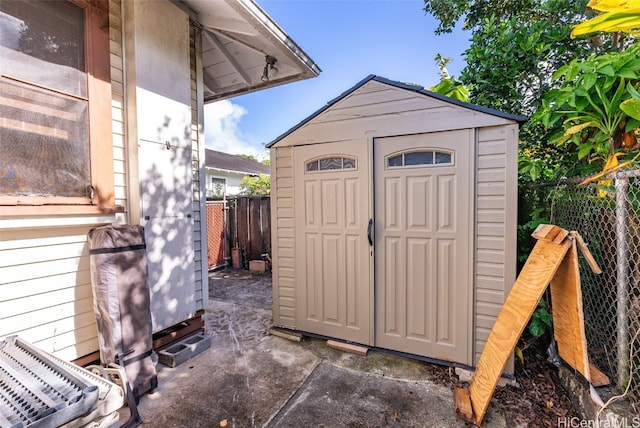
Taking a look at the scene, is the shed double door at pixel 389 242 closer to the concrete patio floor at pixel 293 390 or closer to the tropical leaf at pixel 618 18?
the concrete patio floor at pixel 293 390

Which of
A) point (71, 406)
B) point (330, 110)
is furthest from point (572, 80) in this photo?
point (71, 406)

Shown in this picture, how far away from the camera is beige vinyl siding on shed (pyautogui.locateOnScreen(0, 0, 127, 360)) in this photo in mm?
1886

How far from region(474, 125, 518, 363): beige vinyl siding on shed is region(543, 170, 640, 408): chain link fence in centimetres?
49

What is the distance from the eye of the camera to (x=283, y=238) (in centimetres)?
332

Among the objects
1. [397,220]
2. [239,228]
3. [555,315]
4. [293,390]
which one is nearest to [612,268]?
[555,315]

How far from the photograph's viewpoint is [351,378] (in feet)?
8.11

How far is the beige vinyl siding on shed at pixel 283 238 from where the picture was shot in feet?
10.6

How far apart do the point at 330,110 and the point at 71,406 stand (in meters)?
2.81

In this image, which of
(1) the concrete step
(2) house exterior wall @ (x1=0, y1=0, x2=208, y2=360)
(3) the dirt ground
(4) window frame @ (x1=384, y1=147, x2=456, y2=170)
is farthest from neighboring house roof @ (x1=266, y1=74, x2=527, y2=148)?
(1) the concrete step

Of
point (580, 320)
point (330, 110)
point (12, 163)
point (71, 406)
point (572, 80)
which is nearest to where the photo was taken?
point (71, 406)

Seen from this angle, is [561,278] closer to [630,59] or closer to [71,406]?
[630,59]

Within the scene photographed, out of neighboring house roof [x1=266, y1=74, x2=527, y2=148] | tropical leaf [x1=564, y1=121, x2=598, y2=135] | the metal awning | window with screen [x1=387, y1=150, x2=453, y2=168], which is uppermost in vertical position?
the metal awning

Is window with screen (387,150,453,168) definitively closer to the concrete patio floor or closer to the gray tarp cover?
the concrete patio floor

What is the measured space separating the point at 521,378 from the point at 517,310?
0.91 meters
